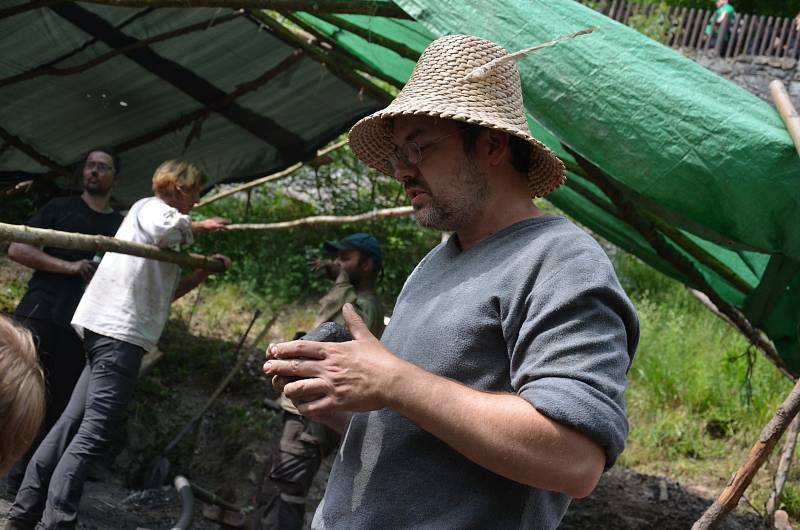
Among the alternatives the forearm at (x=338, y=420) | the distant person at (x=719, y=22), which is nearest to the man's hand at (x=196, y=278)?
the forearm at (x=338, y=420)

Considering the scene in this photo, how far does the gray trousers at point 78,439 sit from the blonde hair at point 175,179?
780mm

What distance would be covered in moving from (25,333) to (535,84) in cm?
209

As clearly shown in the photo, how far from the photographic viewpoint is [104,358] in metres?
4.52

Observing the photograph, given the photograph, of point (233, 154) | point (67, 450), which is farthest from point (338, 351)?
point (233, 154)

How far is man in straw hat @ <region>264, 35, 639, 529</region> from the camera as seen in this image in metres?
1.65

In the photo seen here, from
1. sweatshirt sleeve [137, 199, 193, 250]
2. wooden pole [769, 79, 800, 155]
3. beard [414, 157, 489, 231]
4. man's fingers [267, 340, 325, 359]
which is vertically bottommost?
sweatshirt sleeve [137, 199, 193, 250]

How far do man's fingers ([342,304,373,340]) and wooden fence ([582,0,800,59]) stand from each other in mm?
14727

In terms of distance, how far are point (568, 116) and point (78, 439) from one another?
8.51 ft

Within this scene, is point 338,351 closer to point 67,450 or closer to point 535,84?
point 535,84

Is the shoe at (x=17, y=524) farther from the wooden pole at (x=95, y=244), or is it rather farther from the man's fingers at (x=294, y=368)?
the man's fingers at (x=294, y=368)

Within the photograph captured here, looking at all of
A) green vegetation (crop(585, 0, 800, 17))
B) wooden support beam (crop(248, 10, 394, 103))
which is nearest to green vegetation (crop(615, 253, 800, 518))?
wooden support beam (crop(248, 10, 394, 103))

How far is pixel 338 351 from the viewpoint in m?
1.75

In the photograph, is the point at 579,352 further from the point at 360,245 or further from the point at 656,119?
the point at 360,245

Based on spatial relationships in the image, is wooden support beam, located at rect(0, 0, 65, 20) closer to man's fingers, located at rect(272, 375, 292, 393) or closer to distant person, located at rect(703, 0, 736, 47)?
man's fingers, located at rect(272, 375, 292, 393)
